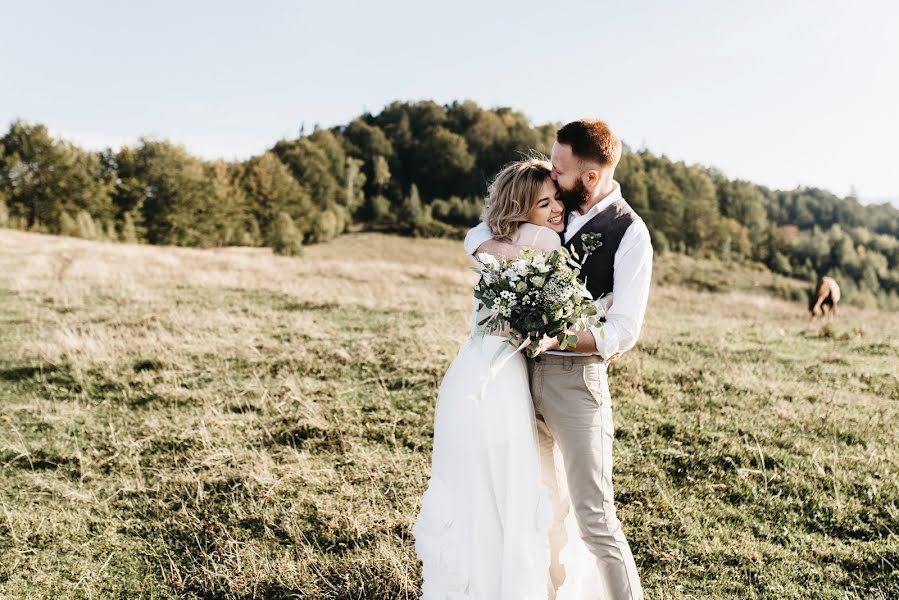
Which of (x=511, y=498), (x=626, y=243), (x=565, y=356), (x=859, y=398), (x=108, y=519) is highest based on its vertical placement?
(x=626, y=243)

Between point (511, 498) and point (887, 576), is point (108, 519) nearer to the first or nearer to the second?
point (511, 498)

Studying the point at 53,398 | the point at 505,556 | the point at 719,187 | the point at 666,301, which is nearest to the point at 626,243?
the point at 505,556

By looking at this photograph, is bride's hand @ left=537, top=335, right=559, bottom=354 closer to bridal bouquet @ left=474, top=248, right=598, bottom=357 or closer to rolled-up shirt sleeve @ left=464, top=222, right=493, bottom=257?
bridal bouquet @ left=474, top=248, right=598, bottom=357

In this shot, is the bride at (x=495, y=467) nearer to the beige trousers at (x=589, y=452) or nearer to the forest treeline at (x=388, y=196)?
the beige trousers at (x=589, y=452)

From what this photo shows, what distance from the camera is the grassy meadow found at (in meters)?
4.18

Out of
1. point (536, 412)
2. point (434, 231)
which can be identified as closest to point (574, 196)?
point (536, 412)

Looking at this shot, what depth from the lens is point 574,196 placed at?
3.17 m

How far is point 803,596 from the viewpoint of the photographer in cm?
381

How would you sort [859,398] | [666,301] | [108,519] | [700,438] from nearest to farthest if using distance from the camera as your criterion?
[108,519] < [700,438] < [859,398] < [666,301]

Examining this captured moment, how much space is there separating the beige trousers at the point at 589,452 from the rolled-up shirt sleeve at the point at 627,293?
7.8 inches

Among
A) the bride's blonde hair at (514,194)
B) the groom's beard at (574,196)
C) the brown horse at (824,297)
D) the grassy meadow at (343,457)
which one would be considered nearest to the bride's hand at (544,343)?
the bride's blonde hair at (514,194)

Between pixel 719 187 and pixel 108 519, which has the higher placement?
pixel 719 187

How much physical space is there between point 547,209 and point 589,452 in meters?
1.28

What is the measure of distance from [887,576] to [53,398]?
8819 millimetres
